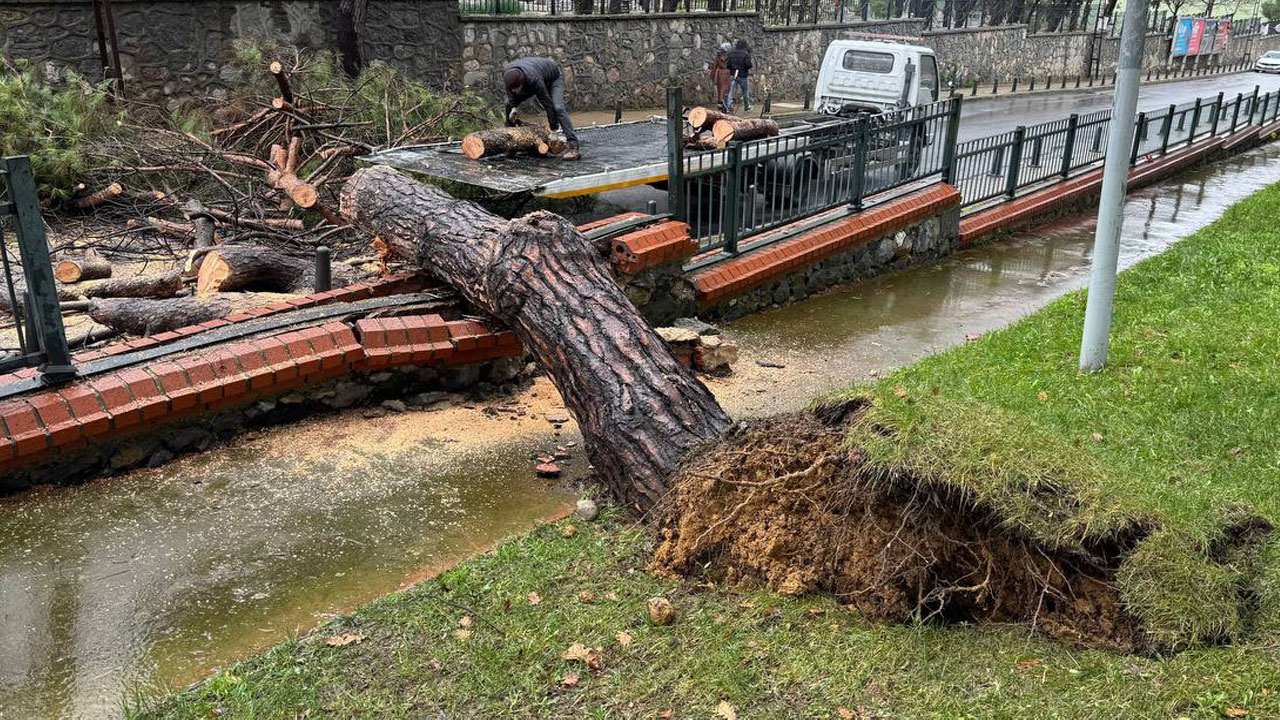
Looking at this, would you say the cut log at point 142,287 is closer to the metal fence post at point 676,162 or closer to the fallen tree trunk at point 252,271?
the fallen tree trunk at point 252,271

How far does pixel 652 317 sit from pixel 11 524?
4.29 meters

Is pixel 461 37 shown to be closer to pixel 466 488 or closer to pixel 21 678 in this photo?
pixel 466 488

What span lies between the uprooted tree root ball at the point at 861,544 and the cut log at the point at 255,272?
4.87m

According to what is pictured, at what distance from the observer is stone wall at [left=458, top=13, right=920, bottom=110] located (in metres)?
20.5

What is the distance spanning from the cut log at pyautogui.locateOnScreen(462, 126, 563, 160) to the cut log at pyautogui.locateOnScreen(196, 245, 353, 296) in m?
2.06

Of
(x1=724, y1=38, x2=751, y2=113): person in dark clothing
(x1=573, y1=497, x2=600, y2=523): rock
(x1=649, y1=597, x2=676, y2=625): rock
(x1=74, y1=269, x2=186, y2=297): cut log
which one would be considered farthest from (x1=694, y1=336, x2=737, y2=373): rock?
(x1=724, y1=38, x2=751, y2=113): person in dark clothing

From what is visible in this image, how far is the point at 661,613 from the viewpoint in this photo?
3.66 meters

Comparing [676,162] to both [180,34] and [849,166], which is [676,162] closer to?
[849,166]

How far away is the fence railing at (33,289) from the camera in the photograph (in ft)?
14.6

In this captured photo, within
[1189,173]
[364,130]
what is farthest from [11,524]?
[1189,173]

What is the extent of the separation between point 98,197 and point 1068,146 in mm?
12217

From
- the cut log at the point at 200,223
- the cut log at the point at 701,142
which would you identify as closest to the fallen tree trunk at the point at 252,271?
the cut log at the point at 200,223

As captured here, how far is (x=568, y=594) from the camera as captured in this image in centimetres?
389

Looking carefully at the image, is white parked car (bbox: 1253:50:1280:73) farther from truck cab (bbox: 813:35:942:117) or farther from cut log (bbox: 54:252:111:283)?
cut log (bbox: 54:252:111:283)
